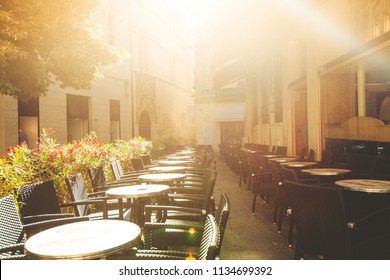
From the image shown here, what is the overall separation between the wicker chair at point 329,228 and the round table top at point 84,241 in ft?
4.08

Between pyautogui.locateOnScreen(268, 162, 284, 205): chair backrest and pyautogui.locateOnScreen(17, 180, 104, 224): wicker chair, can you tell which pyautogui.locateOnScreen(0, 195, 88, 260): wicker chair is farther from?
pyautogui.locateOnScreen(268, 162, 284, 205): chair backrest

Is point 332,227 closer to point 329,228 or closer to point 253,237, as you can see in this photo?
point 329,228

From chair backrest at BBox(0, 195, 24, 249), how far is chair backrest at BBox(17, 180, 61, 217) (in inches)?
9.0

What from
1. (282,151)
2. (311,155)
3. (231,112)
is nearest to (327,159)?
(311,155)

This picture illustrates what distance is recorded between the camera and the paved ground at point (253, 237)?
3508mm

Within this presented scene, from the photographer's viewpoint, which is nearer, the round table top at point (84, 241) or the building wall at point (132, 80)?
the round table top at point (84, 241)

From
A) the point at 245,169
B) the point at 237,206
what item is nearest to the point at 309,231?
the point at 237,206

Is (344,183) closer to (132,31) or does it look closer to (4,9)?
A: (4,9)

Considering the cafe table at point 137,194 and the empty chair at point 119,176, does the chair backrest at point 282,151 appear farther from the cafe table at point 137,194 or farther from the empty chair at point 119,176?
the cafe table at point 137,194

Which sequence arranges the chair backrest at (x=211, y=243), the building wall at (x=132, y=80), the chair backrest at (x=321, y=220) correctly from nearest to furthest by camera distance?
the chair backrest at (x=211, y=243), the chair backrest at (x=321, y=220), the building wall at (x=132, y=80)

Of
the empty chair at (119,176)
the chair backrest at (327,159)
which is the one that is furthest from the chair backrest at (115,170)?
the chair backrest at (327,159)

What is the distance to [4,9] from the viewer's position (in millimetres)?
7039

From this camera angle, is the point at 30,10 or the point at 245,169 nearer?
the point at 30,10
